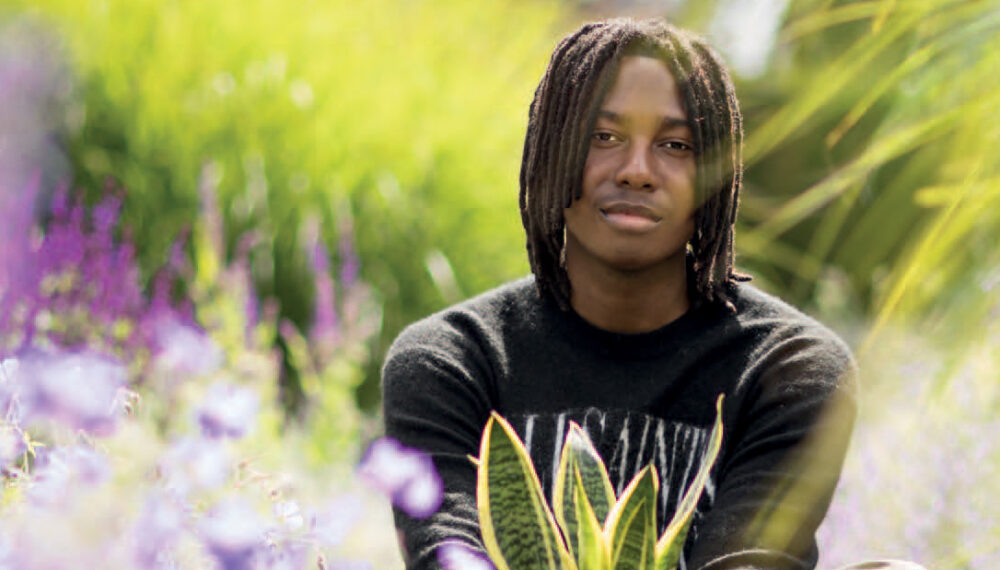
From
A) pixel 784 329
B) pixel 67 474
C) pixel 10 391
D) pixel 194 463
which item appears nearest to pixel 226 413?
pixel 194 463

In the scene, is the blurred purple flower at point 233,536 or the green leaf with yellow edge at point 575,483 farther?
the green leaf with yellow edge at point 575,483

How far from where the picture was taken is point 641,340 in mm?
1679

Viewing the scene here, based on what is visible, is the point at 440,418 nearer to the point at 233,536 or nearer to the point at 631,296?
the point at 631,296

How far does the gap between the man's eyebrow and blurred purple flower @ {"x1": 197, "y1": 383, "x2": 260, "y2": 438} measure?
816mm

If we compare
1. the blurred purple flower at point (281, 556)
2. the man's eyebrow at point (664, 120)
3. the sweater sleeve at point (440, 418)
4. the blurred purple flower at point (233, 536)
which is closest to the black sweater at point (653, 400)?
the sweater sleeve at point (440, 418)

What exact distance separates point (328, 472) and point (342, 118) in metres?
1.65

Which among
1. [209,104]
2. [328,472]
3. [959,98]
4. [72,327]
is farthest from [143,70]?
[959,98]

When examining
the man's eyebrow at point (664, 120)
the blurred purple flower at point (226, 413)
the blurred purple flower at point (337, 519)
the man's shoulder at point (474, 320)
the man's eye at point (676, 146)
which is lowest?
the man's shoulder at point (474, 320)

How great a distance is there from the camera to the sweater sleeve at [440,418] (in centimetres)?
148

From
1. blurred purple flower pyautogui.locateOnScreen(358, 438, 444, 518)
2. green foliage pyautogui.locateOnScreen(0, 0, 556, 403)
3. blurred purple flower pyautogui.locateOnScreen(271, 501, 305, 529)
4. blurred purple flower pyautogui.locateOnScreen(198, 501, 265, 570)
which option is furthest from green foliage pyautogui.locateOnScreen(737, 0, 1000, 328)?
green foliage pyautogui.locateOnScreen(0, 0, 556, 403)

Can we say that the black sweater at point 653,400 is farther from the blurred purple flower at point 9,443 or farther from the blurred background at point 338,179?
the blurred background at point 338,179

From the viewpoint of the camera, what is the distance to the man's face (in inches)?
60.6

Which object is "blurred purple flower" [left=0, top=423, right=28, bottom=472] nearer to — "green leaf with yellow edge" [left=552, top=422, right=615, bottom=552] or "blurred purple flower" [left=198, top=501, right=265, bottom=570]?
"blurred purple flower" [left=198, top=501, right=265, bottom=570]

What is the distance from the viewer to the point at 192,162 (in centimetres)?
369
